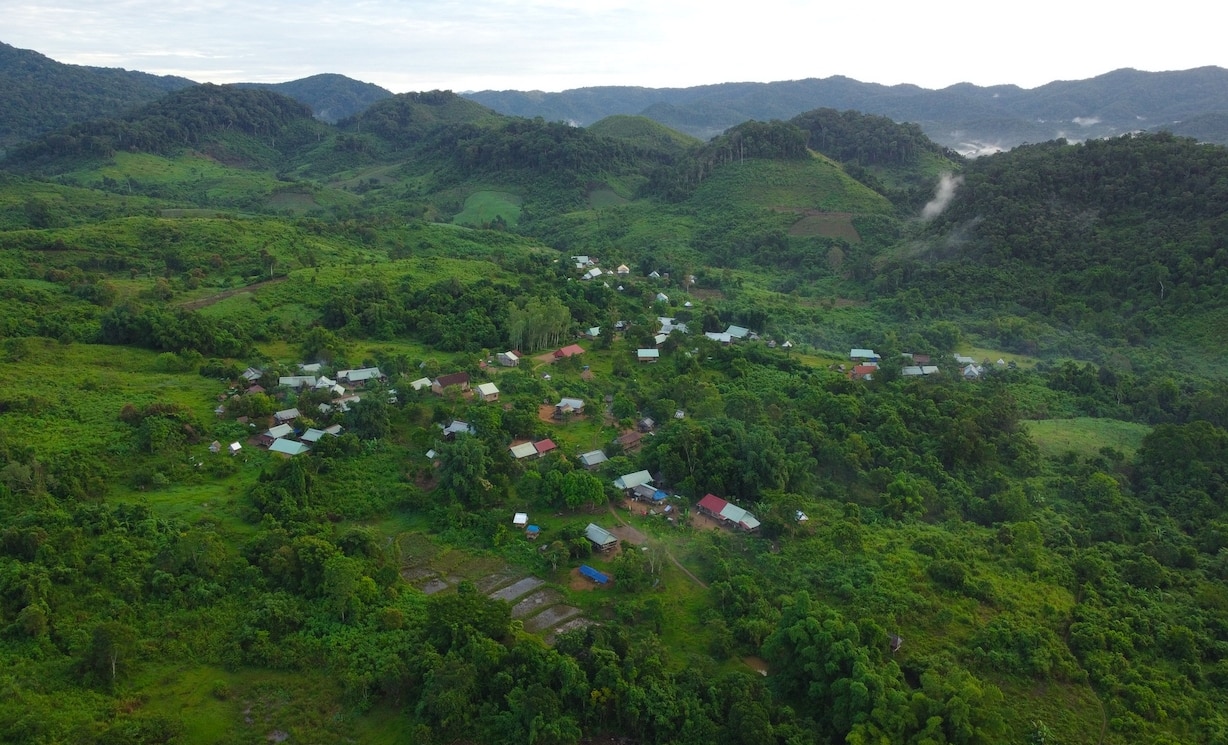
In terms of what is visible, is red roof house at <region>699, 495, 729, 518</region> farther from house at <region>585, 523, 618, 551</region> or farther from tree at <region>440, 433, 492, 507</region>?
tree at <region>440, 433, 492, 507</region>

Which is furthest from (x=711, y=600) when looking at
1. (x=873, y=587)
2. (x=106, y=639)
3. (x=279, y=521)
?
(x=106, y=639)

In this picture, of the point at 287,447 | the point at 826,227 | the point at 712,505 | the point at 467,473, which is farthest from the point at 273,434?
the point at 826,227

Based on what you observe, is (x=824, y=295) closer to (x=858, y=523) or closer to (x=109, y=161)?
(x=858, y=523)

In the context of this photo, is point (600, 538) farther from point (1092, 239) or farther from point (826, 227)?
point (826, 227)

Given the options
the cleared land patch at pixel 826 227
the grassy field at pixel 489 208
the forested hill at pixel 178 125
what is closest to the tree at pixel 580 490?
the cleared land patch at pixel 826 227

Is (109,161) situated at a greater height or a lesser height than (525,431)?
greater

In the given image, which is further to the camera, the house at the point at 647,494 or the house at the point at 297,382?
the house at the point at 297,382

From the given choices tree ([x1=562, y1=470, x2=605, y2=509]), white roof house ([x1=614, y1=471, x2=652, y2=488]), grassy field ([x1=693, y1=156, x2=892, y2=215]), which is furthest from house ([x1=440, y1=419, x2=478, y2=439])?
grassy field ([x1=693, y1=156, x2=892, y2=215])

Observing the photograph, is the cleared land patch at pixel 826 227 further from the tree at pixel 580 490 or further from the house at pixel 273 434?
the house at pixel 273 434
